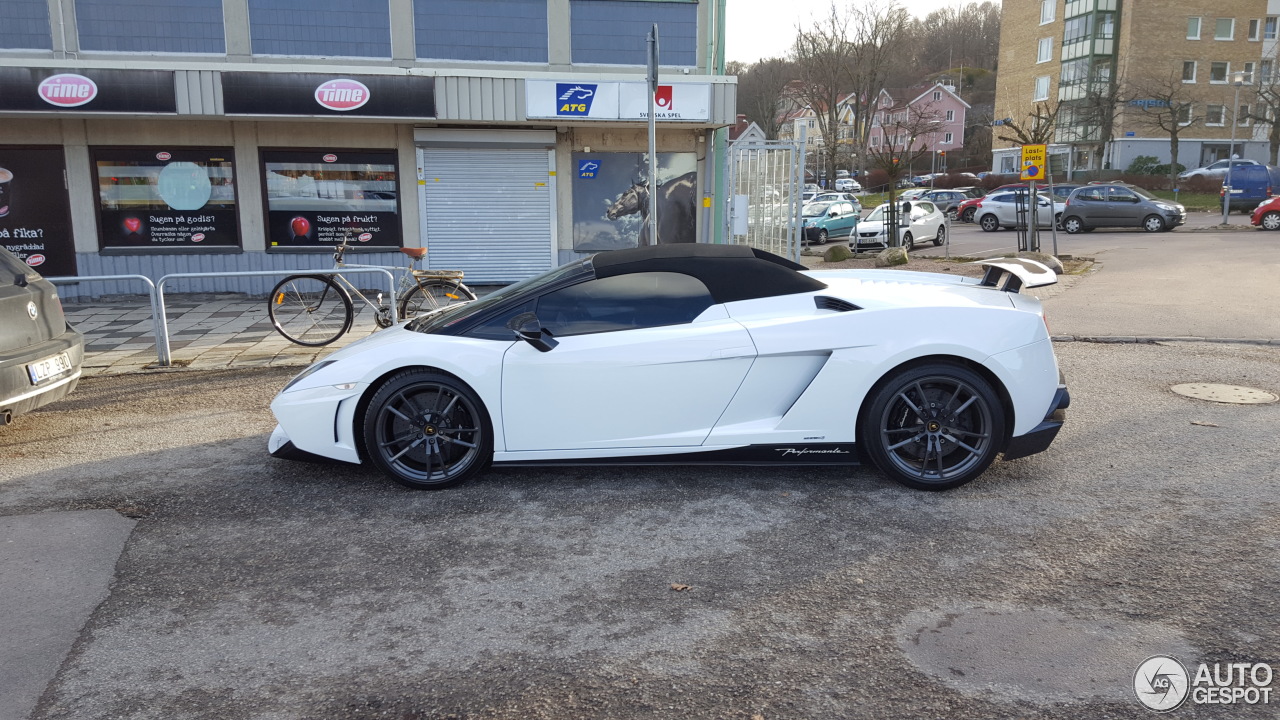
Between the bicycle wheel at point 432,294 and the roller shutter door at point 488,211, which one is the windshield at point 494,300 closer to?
the bicycle wheel at point 432,294

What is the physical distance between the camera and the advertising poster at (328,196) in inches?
554

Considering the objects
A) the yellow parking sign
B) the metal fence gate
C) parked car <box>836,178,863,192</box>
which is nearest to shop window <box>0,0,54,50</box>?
the metal fence gate

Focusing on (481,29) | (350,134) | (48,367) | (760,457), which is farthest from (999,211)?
(48,367)

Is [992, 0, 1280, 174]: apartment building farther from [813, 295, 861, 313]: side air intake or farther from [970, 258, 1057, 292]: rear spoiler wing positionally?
[813, 295, 861, 313]: side air intake

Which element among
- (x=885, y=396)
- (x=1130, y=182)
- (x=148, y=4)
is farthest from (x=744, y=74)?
(x=885, y=396)

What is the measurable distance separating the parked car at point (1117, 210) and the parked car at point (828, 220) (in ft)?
25.7

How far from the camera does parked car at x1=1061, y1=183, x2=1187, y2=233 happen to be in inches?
1068

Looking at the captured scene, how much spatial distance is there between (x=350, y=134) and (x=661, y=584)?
12.1 metres

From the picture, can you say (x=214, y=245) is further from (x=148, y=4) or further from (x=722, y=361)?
(x=722, y=361)

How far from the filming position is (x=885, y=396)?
475 centimetres

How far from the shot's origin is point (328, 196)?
1425cm

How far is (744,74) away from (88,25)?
5947 centimetres

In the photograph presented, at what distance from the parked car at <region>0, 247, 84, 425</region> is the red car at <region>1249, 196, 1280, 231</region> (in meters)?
29.6

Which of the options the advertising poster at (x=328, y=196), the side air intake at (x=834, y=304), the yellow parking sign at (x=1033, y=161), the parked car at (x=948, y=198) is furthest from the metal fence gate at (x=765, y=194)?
the parked car at (x=948, y=198)
